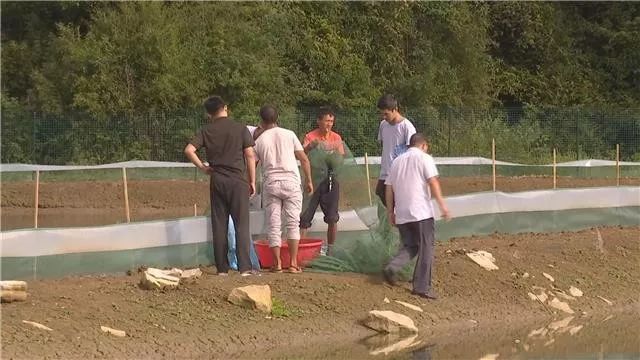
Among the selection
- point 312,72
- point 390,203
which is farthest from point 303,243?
point 312,72

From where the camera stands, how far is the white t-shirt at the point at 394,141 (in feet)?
36.7

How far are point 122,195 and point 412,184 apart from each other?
608 inches

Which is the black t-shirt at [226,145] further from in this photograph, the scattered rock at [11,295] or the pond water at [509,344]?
the scattered rock at [11,295]

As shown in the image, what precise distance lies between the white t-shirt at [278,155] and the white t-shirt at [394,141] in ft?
3.49

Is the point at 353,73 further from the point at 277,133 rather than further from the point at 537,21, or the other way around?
the point at 277,133

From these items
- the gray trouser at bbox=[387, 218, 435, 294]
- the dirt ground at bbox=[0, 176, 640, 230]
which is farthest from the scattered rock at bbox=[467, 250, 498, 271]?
the dirt ground at bbox=[0, 176, 640, 230]

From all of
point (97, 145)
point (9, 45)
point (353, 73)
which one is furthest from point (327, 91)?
point (9, 45)

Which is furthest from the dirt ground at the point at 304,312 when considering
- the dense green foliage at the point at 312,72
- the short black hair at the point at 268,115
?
the dense green foliage at the point at 312,72

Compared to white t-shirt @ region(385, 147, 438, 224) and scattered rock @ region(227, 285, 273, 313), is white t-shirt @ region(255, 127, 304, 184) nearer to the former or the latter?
white t-shirt @ region(385, 147, 438, 224)

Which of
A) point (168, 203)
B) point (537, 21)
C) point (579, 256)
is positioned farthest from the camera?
point (537, 21)

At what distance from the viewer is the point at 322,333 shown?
31.4ft

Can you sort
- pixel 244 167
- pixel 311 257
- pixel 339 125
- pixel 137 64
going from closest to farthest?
pixel 244 167
pixel 311 257
pixel 339 125
pixel 137 64

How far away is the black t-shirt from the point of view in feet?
33.9

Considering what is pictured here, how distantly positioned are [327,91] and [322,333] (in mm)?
27411
